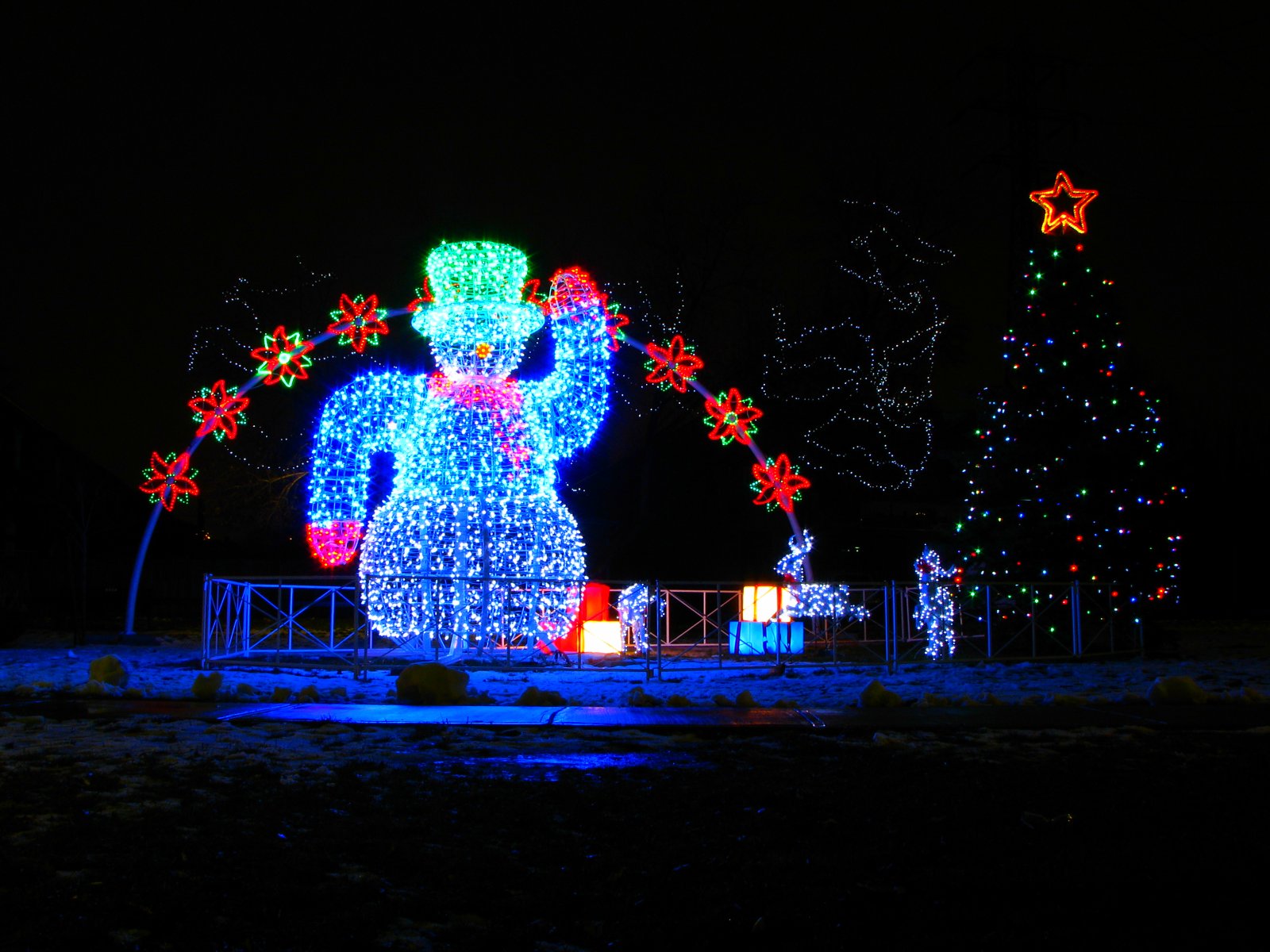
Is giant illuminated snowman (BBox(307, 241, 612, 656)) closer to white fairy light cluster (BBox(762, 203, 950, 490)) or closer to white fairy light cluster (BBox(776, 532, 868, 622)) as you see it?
white fairy light cluster (BBox(776, 532, 868, 622))

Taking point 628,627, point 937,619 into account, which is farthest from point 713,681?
point 628,627

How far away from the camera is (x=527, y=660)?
14.6 m

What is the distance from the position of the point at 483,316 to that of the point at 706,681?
5.38 meters

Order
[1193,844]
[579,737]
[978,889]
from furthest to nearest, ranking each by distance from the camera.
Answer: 1. [579,737]
2. [1193,844]
3. [978,889]

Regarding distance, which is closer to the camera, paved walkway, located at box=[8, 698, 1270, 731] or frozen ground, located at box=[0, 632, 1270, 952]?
frozen ground, located at box=[0, 632, 1270, 952]

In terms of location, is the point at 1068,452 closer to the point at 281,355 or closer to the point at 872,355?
the point at 872,355

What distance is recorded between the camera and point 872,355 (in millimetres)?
25516

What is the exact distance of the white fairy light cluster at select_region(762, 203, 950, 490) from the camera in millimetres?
25469

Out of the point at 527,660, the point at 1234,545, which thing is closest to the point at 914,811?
the point at 527,660

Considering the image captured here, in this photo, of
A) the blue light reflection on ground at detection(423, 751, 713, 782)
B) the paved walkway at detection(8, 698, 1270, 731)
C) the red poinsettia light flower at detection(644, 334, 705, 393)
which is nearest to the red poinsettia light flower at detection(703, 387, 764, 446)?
the red poinsettia light flower at detection(644, 334, 705, 393)

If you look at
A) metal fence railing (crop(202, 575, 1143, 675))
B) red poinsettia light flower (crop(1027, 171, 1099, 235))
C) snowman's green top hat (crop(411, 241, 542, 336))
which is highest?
red poinsettia light flower (crop(1027, 171, 1099, 235))

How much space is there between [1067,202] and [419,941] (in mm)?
16797

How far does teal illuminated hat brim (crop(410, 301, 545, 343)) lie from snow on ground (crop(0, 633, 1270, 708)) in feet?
14.1

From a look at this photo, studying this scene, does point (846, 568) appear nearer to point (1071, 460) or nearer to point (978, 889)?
point (1071, 460)
